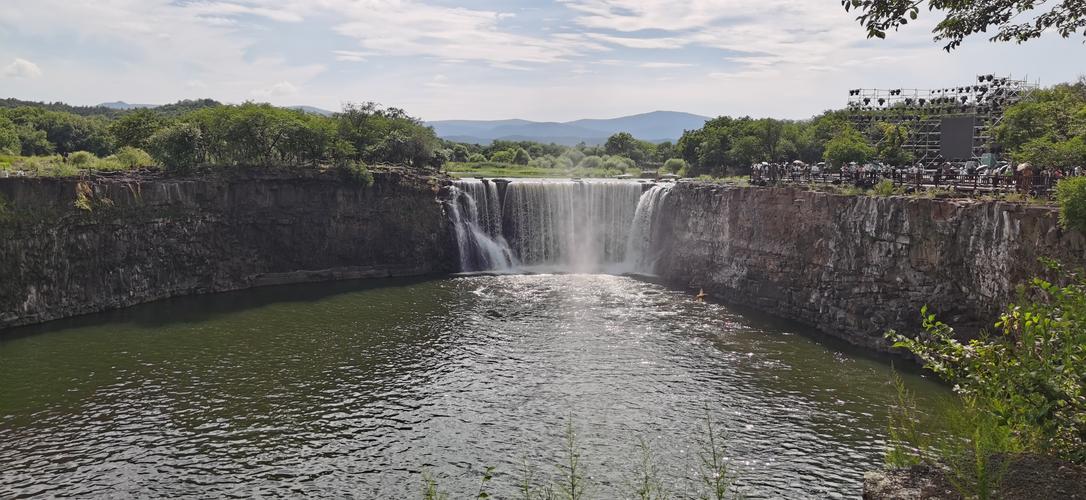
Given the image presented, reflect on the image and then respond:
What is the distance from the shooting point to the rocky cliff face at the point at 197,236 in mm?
48438

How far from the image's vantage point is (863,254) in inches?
1714

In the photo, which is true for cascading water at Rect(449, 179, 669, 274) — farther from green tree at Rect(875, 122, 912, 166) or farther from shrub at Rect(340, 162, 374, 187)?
green tree at Rect(875, 122, 912, 166)

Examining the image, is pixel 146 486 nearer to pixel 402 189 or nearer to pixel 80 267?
pixel 80 267

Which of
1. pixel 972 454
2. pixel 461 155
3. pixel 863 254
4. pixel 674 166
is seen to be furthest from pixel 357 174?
pixel 461 155

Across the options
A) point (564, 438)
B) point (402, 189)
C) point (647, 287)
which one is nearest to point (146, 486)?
point (564, 438)

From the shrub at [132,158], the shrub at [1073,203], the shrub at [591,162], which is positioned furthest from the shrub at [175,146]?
the shrub at [591,162]

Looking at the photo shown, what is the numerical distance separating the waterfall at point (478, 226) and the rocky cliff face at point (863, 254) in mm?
17585

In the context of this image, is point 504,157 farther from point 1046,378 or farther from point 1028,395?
point 1046,378

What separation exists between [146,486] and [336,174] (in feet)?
146

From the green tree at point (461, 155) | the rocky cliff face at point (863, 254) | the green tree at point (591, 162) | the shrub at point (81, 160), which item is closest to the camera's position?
the rocky cliff face at point (863, 254)

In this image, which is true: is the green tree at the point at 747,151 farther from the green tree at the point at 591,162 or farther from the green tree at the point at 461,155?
the green tree at the point at 461,155

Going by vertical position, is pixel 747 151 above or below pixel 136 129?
below

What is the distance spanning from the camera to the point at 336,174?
220 ft

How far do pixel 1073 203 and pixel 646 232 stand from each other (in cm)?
4040
